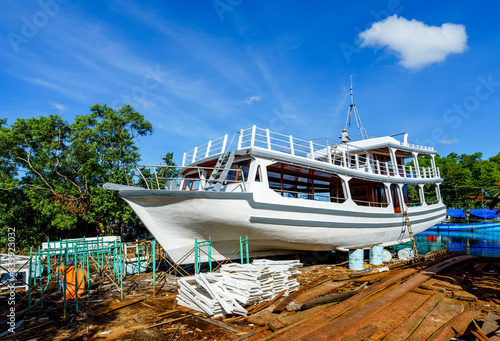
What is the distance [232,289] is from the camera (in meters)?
7.47

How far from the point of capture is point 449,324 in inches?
207

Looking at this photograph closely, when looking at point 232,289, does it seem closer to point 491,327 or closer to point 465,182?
point 491,327

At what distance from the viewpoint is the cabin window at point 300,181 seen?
12.2 meters

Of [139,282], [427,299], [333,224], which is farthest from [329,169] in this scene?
[139,282]

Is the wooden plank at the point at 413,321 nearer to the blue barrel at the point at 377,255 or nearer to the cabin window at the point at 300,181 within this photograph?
the cabin window at the point at 300,181

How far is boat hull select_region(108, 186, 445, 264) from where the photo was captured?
9.42m

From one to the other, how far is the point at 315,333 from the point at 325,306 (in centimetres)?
191

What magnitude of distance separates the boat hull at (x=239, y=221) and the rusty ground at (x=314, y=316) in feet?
6.36

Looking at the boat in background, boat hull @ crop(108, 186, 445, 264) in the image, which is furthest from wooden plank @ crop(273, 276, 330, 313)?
the boat in background

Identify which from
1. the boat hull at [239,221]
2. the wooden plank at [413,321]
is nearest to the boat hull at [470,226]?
the boat hull at [239,221]

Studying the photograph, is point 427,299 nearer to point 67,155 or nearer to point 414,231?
point 414,231

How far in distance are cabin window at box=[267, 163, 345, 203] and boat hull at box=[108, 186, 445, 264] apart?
921 millimetres

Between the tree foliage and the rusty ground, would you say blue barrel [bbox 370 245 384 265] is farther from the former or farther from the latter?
the tree foliage

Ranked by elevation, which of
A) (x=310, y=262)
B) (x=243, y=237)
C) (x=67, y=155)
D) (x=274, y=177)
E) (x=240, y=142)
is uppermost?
(x=67, y=155)
